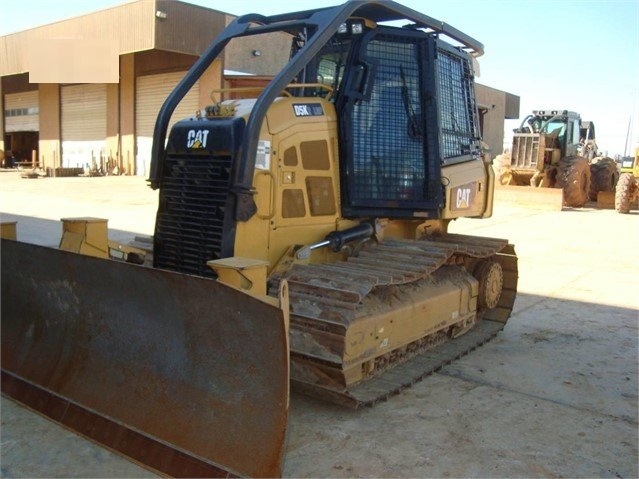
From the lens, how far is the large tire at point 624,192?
20.3 m

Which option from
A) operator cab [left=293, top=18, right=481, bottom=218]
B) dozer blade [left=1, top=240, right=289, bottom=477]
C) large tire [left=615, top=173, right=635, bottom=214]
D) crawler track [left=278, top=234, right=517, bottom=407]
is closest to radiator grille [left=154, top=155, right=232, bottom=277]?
crawler track [left=278, top=234, right=517, bottom=407]

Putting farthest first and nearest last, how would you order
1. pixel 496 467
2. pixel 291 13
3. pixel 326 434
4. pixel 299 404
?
pixel 291 13 < pixel 299 404 < pixel 326 434 < pixel 496 467

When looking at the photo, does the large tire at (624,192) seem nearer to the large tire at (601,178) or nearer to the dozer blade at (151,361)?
the large tire at (601,178)

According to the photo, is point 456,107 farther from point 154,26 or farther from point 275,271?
point 154,26

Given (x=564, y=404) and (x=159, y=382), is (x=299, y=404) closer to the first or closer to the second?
(x=159, y=382)

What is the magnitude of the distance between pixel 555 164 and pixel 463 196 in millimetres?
18211

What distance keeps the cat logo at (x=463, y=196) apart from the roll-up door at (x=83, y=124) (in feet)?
87.4

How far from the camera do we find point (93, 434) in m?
3.88

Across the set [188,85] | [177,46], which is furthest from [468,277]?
[177,46]

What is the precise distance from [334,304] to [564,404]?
1.95 metres

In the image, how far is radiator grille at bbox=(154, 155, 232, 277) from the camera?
4.46 metres

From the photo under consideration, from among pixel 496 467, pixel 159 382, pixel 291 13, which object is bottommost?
pixel 496 467

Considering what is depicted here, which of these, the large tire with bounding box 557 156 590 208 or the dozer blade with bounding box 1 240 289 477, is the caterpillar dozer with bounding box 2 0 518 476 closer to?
the dozer blade with bounding box 1 240 289 477

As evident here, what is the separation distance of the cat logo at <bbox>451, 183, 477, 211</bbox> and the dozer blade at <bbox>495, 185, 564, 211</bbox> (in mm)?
15278
